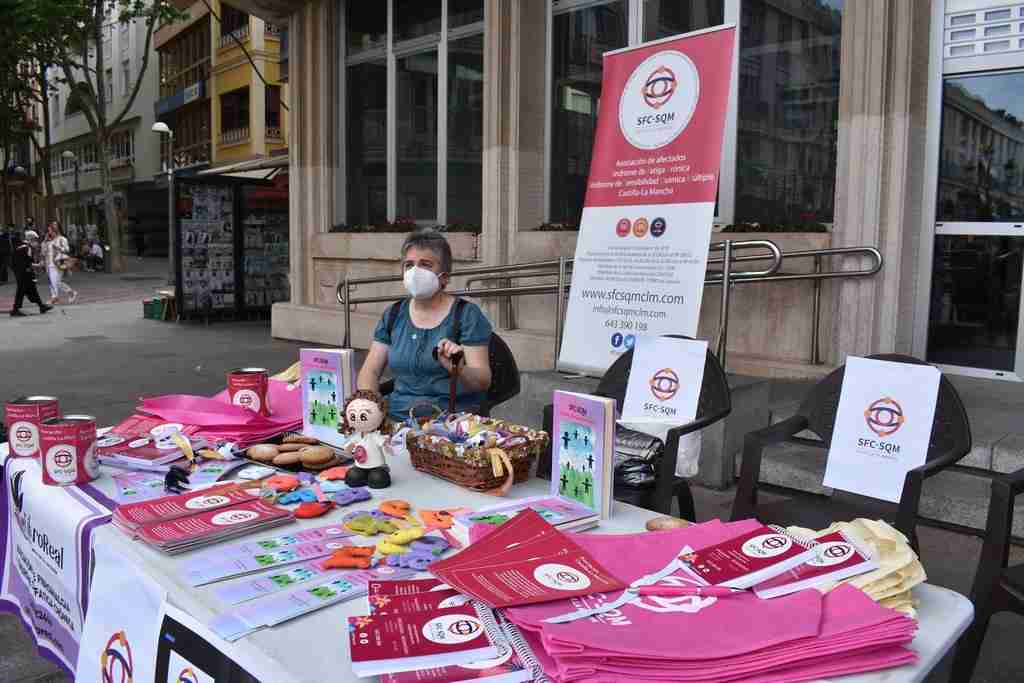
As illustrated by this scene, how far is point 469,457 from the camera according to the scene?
2.23 meters

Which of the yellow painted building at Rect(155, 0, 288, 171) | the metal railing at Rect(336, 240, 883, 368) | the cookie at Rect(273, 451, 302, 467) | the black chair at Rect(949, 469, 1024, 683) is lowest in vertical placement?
the black chair at Rect(949, 469, 1024, 683)

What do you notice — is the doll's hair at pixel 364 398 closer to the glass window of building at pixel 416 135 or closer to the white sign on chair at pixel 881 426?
the white sign on chair at pixel 881 426

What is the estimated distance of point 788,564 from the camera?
155 centimetres

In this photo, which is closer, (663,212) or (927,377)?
(927,377)

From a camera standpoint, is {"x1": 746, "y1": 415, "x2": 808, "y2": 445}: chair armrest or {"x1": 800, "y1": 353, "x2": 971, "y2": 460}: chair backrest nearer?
{"x1": 800, "y1": 353, "x2": 971, "y2": 460}: chair backrest

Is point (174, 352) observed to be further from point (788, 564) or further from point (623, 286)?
point (788, 564)

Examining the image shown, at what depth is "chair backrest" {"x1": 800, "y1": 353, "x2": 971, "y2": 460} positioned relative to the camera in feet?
9.18

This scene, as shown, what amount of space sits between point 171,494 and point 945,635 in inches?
69.3

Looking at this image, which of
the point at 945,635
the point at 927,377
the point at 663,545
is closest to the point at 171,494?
the point at 663,545

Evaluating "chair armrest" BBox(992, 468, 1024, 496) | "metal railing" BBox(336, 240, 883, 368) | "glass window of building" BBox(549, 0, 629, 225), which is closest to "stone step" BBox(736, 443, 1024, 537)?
"metal railing" BBox(336, 240, 883, 368)

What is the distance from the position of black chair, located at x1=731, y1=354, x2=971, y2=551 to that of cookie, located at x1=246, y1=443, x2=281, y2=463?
1458mm

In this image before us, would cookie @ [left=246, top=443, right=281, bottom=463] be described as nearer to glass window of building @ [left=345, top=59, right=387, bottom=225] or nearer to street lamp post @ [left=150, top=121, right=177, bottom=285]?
glass window of building @ [left=345, top=59, right=387, bottom=225]

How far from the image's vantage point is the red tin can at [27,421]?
2438mm

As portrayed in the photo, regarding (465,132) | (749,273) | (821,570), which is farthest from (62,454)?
(465,132)
